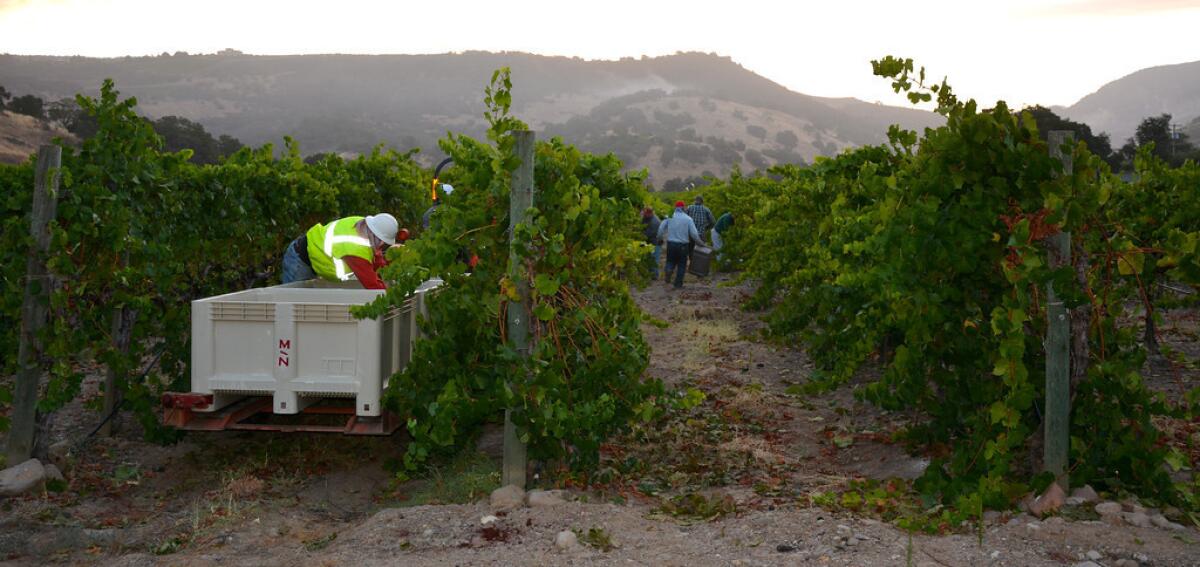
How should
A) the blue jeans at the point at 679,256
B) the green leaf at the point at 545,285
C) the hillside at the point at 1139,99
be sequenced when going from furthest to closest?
the hillside at the point at 1139,99 → the blue jeans at the point at 679,256 → the green leaf at the point at 545,285

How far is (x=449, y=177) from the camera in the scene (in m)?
6.02

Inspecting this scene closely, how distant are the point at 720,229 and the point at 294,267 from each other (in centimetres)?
1372

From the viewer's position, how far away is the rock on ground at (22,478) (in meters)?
5.87

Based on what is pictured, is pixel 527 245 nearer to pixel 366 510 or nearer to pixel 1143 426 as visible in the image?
pixel 366 510

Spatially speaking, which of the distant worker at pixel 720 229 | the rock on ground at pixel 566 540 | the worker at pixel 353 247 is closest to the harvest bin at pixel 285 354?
the worker at pixel 353 247

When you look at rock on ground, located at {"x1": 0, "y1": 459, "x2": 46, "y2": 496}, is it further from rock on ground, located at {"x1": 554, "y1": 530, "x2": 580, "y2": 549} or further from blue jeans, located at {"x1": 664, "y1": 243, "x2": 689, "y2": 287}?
blue jeans, located at {"x1": 664, "y1": 243, "x2": 689, "y2": 287}

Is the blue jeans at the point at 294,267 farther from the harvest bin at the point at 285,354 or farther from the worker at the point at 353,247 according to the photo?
the harvest bin at the point at 285,354

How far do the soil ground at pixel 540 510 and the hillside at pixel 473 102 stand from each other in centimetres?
7659

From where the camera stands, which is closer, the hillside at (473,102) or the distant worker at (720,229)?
the distant worker at (720,229)

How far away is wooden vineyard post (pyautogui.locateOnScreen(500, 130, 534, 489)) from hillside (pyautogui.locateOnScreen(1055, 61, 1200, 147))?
573 feet

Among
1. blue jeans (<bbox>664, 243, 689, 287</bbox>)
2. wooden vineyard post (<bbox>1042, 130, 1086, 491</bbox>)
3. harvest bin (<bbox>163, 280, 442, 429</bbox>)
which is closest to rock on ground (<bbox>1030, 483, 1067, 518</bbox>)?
wooden vineyard post (<bbox>1042, 130, 1086, 491</bbox>)

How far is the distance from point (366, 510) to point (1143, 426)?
13.9 ft

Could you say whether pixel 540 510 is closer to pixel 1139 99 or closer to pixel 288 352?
pixel 288 352

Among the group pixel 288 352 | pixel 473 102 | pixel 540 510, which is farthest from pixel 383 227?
pixel 473 102
